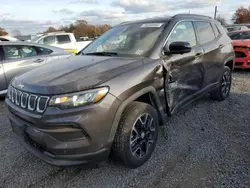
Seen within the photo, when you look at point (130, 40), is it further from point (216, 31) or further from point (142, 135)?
point (216, 31)

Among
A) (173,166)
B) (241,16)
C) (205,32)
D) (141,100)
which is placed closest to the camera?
(173,166)

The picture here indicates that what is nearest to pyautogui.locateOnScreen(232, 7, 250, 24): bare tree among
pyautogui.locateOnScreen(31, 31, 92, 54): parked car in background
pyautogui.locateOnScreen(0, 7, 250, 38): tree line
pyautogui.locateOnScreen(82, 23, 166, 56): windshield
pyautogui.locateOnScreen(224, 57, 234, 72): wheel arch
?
pyautogui.locateOnScreen(0, 7, 250, 38): tree line

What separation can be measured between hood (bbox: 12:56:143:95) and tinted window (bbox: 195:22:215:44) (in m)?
1.69

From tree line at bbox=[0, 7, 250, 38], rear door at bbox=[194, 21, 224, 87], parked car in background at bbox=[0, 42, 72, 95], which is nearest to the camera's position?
rear door at bbox=[194, 21, 224, 87]

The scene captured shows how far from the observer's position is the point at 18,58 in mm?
5430

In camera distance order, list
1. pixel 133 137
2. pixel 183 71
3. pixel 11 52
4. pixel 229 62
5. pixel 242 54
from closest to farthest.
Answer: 1. pixel 133 137
2. pixel 183 71
3. pixel 229 62
4. pixel 11 52
5. pixel 242 54

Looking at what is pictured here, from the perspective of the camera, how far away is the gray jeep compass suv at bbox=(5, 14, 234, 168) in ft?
6.83

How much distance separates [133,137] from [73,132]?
0.75 m

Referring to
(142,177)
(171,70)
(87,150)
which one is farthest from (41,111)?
(171,70)

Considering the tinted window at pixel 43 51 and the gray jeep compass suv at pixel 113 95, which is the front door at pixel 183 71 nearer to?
the gray jeep compass suv at pixel 113 95

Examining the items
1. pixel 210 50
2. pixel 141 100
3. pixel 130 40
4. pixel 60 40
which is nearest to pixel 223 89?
pixel 210 50

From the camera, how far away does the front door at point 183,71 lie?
3004mm

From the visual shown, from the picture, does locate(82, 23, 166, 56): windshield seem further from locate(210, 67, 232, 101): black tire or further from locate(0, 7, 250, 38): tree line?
locate(0, 7, 250, 38): tree line

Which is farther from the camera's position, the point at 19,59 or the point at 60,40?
the point at 60,40
